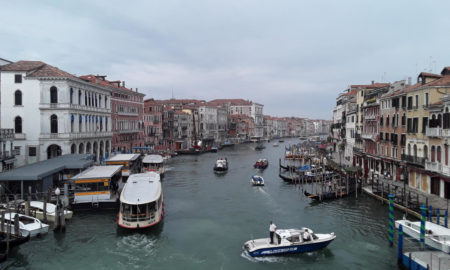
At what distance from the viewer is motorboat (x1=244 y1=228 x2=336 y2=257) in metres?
14.0

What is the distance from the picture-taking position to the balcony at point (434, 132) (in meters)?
19.7

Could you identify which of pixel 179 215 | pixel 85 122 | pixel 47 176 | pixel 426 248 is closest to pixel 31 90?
pixel 85 122

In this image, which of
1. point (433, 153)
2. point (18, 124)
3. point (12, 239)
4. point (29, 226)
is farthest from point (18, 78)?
point (433, 153)

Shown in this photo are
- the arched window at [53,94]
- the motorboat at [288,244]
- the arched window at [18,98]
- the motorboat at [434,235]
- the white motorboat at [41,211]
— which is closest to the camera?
the motorboat at [434,235]

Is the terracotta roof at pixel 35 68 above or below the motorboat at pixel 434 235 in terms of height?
above

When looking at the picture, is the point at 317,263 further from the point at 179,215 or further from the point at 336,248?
the point at 179,215

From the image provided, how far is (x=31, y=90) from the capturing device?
2850cm

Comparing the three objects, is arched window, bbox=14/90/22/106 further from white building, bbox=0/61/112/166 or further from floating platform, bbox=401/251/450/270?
floating platform, bbox=401/251/450/270

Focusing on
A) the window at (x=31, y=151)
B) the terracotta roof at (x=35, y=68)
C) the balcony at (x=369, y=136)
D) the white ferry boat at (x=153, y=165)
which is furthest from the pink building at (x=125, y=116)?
the balcony at (x=369, y=136)

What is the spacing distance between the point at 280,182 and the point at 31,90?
22.9 m

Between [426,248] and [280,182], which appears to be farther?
[280,182]

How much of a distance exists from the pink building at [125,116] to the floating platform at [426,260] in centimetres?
3460

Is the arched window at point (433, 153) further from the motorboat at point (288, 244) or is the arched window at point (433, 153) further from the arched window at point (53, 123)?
the arched window at point (53, 123)

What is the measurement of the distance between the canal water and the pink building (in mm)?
20451
